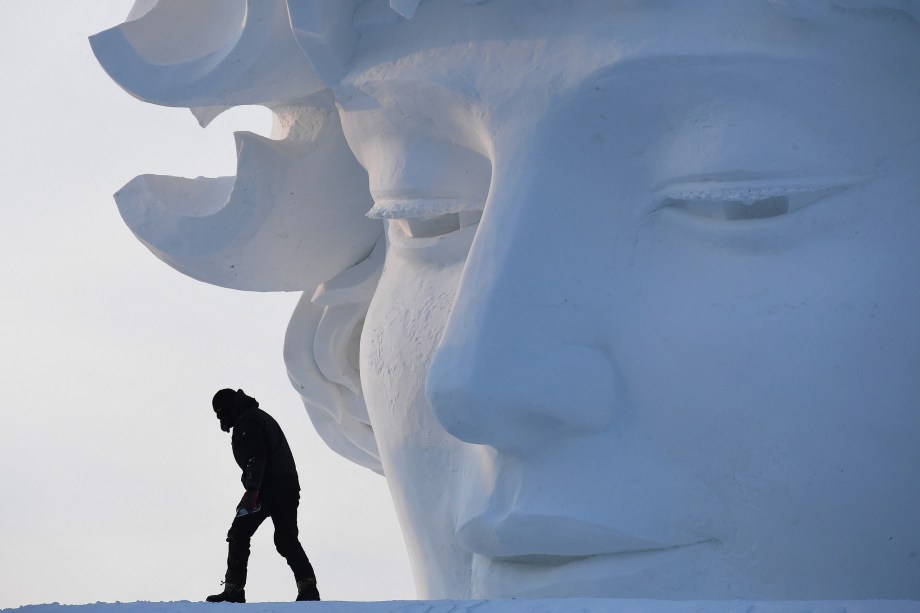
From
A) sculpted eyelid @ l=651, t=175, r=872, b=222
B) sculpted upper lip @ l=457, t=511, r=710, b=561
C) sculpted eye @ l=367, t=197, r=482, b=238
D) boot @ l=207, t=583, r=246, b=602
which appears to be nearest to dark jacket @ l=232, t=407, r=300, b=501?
boot @ l=207, t=583, r=246, b=602

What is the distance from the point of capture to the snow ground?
76.0 inches

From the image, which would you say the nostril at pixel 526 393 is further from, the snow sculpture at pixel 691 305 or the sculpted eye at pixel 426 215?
the sculpted eye at pixel 426 215

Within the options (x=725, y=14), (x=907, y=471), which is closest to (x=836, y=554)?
(x=907, y=471)

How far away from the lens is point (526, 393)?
258cm

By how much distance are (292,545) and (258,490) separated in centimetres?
15

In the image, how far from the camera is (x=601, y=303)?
265 cm

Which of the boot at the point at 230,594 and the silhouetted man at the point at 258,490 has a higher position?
the silhouetted man at the point at 258,490

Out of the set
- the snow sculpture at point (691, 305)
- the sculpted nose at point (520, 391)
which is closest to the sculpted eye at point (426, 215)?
the snow sculpture at point (691, 305)

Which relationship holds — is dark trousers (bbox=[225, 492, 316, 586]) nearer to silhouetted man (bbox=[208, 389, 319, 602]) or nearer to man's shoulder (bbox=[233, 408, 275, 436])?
silhouetted man (bbox=[208, 389, 319, 602])

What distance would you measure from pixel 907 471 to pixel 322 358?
152 cm

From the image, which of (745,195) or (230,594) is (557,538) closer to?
(745,195)

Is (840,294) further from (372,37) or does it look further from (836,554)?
(372,37)

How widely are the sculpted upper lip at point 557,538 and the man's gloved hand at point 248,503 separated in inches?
23.0

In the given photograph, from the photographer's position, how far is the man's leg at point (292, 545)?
A: 10.6 ft
